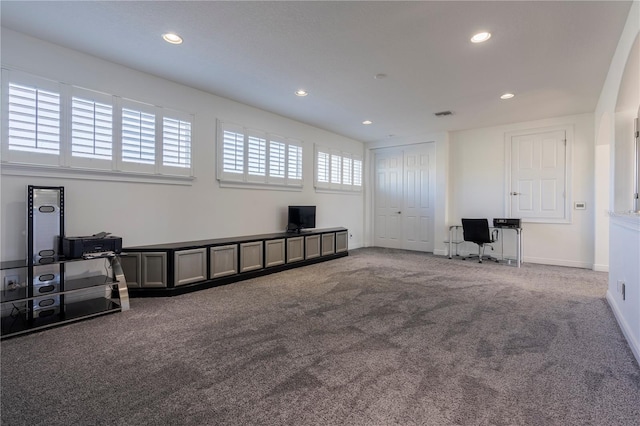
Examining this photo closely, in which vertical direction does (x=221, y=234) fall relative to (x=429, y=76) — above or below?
below

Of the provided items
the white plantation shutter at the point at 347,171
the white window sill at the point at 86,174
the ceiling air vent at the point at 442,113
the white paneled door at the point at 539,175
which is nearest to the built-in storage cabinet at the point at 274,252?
the white window sill at the point at 86,174

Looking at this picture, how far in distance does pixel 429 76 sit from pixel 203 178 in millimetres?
3501

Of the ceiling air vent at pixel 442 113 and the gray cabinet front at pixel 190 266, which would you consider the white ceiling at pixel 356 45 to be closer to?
the ceiling air vent at pixel 442 113

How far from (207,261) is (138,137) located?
1.83 meters

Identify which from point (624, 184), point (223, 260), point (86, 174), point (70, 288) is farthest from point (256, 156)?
point (624, 184)

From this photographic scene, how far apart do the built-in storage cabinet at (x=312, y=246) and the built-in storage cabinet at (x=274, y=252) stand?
598 mm

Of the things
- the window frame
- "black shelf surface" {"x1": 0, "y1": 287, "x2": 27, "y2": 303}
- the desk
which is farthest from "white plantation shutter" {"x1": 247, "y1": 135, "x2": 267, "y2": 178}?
the desk

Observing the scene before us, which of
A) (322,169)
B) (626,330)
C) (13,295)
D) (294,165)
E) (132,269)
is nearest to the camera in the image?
(626,330)

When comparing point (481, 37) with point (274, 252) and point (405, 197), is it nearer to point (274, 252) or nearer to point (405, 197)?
point (274, 252)

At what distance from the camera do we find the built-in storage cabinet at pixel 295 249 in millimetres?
5328

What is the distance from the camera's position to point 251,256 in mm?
4684

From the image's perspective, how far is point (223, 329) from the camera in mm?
2752

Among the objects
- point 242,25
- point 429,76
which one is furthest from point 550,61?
point 242,25

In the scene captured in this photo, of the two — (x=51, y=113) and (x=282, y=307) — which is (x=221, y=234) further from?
(x=51, y=113)
